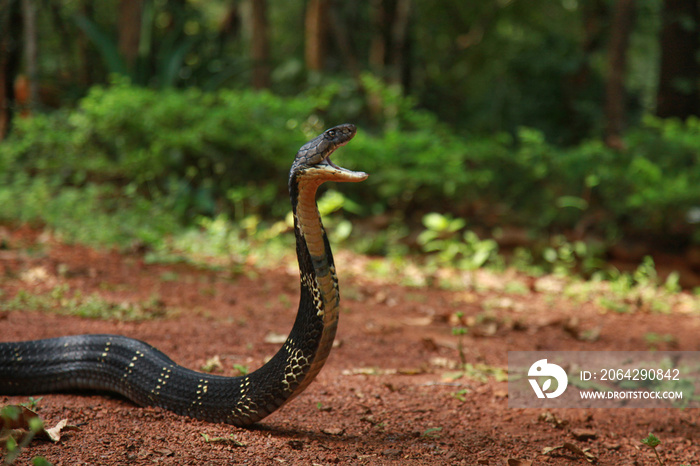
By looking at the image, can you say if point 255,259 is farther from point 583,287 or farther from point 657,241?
point 657,241

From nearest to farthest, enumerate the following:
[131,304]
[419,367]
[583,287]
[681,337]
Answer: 1. [419,367]
2. [131,304]
3. [681,337]
4. [583,287]

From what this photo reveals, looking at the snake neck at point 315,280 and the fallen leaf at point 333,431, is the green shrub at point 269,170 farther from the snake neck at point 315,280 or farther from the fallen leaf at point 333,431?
the snake neck at point 315,280

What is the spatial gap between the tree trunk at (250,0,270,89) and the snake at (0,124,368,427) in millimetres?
8073

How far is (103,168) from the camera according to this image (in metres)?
7.50

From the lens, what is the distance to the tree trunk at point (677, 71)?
935 cm

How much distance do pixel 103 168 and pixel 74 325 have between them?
166 inches

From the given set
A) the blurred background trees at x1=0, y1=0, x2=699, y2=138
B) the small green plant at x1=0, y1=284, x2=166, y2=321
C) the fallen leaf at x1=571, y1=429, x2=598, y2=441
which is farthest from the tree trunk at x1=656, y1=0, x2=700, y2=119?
the small green plant at x1=0, y1=284, x2=166, y2=321

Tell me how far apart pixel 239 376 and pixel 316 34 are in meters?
9.00

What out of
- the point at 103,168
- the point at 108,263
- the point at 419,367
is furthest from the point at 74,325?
the point at 103,168

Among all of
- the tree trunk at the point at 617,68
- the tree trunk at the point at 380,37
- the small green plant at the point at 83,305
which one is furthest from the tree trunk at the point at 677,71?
the small green plant at the point at 83,305

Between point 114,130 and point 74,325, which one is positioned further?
point 114,130

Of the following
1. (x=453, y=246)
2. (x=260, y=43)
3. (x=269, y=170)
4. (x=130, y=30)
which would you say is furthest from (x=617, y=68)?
(x=130, y=30)

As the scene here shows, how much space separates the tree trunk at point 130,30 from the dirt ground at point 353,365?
4084mm

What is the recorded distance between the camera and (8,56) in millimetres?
8508
